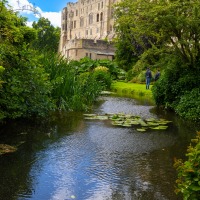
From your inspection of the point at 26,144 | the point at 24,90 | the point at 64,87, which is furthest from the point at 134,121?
the point at 26,144

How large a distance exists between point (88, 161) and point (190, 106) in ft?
26.4

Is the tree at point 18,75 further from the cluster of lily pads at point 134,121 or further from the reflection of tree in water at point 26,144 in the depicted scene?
the cluster of lily pads at point 134,121

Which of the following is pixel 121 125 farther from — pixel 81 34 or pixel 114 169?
pixel 81 34

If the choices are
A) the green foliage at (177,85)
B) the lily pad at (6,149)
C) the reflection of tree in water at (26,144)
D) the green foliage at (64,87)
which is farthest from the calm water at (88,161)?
the green foliage at (177,85)

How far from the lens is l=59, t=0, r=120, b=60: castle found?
2279 inches

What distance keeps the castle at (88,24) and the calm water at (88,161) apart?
4609cm

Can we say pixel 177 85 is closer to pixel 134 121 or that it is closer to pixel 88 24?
pixel 134 121

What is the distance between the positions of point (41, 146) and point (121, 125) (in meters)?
3.91

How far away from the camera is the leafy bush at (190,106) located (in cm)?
1427

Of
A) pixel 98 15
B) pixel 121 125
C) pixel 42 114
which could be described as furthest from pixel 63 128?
Result: pixel 98 15

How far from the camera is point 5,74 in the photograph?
33.8 ft

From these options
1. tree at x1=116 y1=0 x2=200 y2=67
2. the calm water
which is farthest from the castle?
the calm water

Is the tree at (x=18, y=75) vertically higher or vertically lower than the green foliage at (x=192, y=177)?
higher

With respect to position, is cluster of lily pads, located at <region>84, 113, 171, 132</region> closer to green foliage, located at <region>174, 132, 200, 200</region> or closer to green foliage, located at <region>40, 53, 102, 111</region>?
green foliage, located at <region>40, 53, 102, 111</region>
